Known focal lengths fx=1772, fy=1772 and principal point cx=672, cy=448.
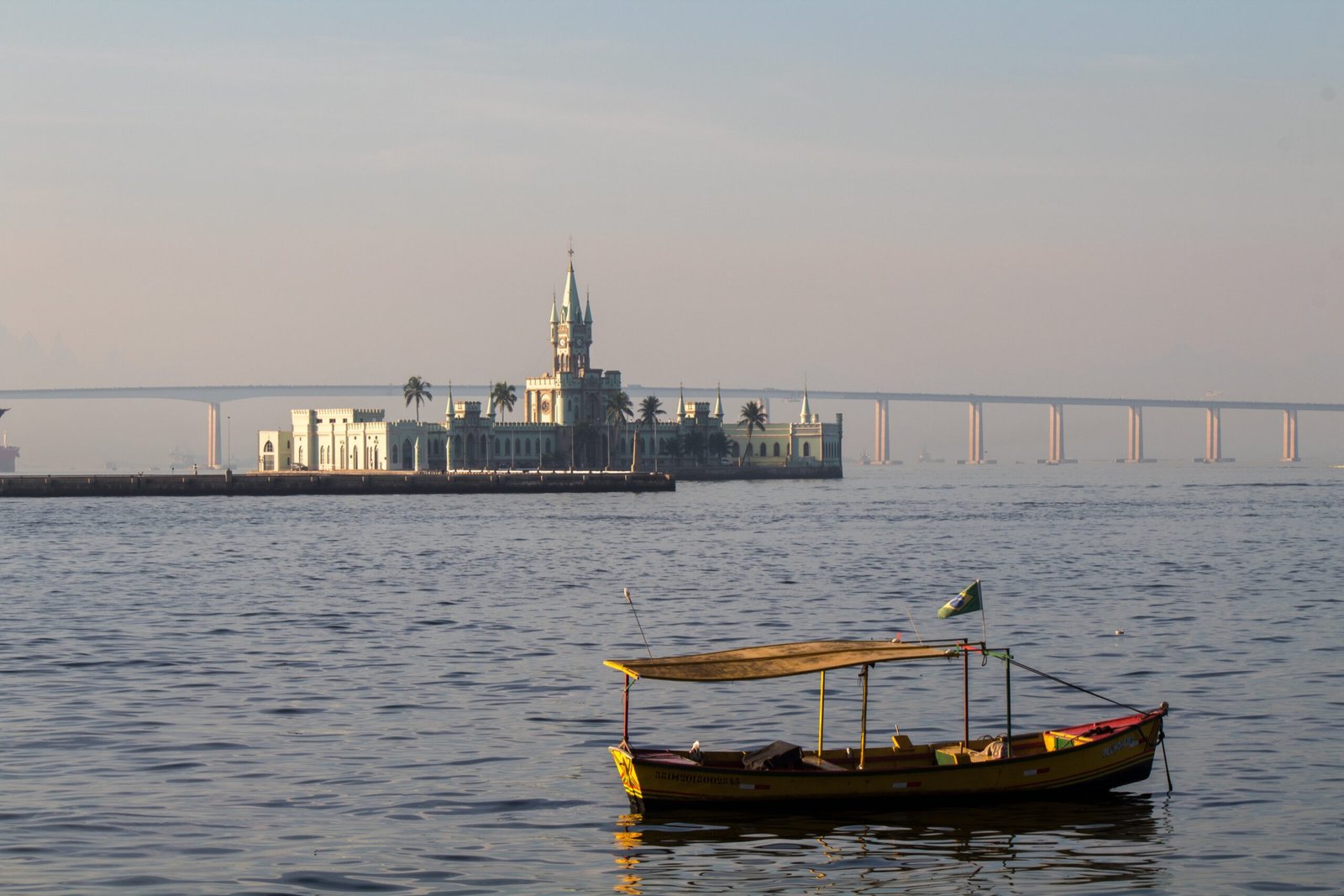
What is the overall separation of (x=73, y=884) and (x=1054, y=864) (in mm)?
11474

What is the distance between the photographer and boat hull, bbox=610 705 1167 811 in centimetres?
2348

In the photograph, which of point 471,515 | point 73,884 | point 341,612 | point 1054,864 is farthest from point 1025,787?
point 471,515

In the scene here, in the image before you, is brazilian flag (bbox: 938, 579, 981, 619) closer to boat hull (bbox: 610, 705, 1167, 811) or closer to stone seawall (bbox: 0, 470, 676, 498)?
boat hull (bbox: 610, 705, 1167, 811)

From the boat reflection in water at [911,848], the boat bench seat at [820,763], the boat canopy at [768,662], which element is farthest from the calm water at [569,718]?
the boat canopy at [768,662]

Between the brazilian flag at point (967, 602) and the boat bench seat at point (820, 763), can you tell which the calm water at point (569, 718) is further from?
the brazilian flag at point (967, 602)

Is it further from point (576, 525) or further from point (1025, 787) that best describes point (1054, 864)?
point (576, 525)

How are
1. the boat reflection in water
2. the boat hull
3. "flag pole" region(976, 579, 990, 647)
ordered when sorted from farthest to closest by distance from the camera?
"flag pole" region(976, 579, 990, 647), the boat hull, the boat reflection in water

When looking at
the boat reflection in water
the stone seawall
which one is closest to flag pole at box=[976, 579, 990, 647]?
the boat reflection in water

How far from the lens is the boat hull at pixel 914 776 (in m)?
23.5

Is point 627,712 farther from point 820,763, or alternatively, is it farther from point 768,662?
point 820,763

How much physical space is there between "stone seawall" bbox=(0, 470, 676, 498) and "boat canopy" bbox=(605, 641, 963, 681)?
13810 cm

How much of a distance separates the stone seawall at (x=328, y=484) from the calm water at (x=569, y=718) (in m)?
86.9

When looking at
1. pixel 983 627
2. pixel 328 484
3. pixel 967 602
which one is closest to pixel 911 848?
pixel 967 602

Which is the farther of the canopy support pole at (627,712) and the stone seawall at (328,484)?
the stone seawall at (328,484)
